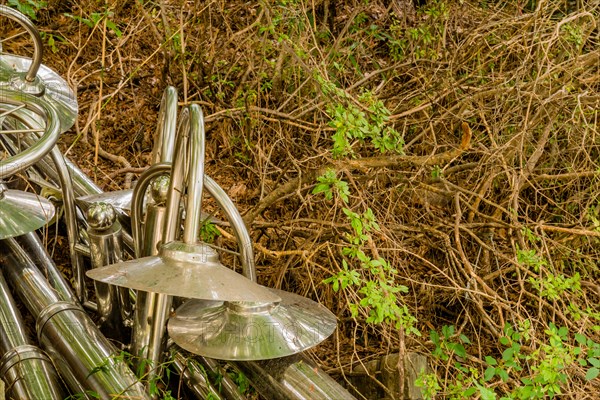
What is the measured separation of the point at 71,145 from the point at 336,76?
1.48 metres

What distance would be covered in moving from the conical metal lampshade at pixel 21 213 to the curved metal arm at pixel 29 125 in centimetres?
27

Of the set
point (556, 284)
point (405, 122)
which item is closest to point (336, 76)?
point (405, 122)

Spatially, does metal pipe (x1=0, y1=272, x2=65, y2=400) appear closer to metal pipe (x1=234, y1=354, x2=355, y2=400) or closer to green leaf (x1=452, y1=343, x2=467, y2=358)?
metal pipe (x1=234, y1=354, x2=355, y2=400)

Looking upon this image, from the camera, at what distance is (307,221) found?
2.92 meters

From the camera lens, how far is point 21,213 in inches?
86.2

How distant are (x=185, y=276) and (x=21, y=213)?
1036mm

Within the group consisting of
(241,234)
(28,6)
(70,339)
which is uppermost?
(28,6)

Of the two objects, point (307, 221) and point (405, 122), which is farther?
point (405, 122)

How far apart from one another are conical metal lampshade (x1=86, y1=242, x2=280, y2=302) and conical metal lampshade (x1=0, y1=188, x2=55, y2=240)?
79 cm

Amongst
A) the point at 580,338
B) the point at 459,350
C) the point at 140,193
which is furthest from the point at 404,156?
the point at 140,193

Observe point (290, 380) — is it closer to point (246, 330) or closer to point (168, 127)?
point (246, 330)

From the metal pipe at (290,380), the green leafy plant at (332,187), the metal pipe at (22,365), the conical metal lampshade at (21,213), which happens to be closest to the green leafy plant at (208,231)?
the green leafy plant at (332,187)

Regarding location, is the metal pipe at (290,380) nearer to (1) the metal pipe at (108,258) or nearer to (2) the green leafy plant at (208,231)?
(1) the metal pipe at (108,258)

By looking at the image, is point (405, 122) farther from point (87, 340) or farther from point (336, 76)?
point (87, 340)
